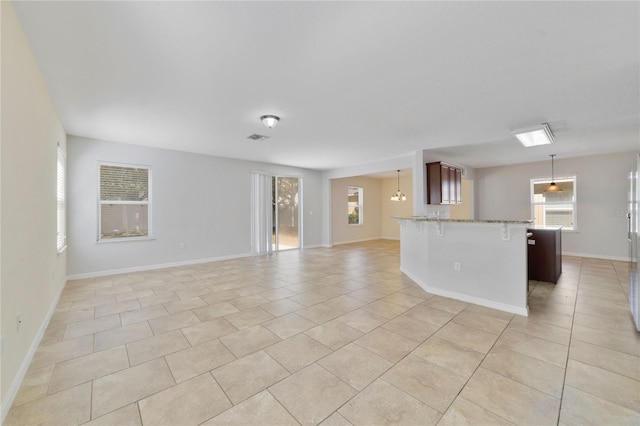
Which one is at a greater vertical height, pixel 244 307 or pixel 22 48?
pixel 22 48

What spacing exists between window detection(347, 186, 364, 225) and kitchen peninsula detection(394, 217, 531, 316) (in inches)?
221

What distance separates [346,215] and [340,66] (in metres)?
7.41

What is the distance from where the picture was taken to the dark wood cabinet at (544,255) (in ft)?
14.5

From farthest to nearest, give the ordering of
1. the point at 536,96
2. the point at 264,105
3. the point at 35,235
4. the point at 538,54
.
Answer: the point at 264,105 → the point at 536,96 → the point at 35,235 → the point at 538,54

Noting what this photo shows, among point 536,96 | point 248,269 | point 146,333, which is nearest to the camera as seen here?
point 146,333

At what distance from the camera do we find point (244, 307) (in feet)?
11.0

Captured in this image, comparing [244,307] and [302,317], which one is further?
[244,307]

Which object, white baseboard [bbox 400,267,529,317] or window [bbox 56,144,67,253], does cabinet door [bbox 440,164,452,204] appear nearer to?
white baseboard [bbox 400,267,529,317]

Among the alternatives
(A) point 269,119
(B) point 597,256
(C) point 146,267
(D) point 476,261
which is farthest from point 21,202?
(B) point 597,256

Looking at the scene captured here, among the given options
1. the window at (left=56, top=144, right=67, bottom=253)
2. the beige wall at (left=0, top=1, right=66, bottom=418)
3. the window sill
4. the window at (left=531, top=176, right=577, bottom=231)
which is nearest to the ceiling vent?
the beige wall at (left=0, top=1, right=66, bottom=418)

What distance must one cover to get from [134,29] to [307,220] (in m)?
6.73

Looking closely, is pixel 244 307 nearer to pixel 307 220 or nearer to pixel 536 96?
pixel 536 96

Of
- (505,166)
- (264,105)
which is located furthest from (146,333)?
(505,166)

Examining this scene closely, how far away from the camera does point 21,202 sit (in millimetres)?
2035
